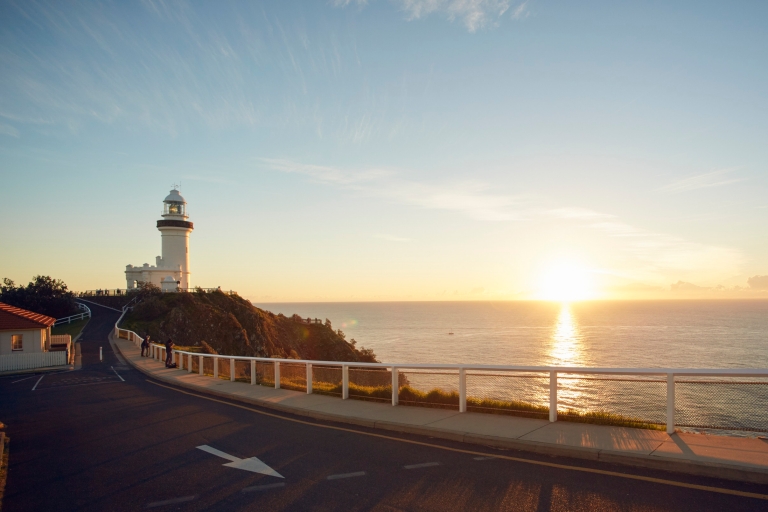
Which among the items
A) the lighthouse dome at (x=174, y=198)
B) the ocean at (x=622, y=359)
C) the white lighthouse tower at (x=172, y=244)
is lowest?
the ocean at (x=622, y=359)

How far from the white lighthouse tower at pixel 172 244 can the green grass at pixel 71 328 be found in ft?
72.0

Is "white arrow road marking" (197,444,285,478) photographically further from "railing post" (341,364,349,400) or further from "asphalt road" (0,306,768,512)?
"railing post" (341,364,349,400)

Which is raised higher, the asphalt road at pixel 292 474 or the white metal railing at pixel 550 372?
the white metal railing at pixel 550 372

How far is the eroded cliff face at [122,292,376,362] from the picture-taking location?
56.3 meters

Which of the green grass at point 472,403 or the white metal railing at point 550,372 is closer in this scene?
the white metal railing at point 550,372

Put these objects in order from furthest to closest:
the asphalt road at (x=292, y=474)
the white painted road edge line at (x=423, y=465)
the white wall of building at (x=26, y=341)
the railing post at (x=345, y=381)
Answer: the white wall of building at (x=26, y=341), the railing post at (x=345, y=381), the white painted road edge line at (x=423, y=465), the asphalt road at (x=292, y=474)

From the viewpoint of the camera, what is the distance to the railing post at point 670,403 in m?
8.91

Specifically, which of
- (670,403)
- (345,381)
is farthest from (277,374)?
(670,403)

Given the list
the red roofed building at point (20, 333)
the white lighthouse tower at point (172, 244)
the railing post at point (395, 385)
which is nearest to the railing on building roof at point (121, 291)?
the white lighthouse tower at point (172, 244)

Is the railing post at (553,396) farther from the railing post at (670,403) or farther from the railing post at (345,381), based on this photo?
the railing post at (345,381)

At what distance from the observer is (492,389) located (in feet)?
37.3

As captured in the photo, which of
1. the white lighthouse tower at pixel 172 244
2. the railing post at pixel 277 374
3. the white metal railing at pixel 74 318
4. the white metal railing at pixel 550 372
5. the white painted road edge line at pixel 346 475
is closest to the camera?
the white painted road edge line at pixel 346 475

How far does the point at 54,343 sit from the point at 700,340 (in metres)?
96.3

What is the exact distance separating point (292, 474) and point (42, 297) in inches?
2647
